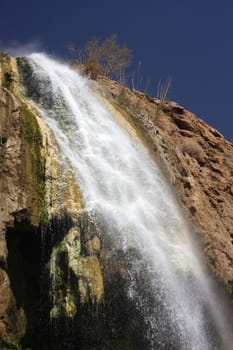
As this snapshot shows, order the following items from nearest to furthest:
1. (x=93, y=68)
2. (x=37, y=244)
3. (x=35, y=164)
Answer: (x=37, y=244) < (x=35, y=164) < (x=93, y=68)

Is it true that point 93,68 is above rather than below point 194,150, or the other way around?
above

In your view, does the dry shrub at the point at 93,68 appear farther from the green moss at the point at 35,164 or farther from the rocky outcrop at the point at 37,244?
the rocky outcrop at the point at 37,244

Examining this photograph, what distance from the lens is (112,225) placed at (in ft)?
31.4

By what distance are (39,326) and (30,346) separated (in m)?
0.33

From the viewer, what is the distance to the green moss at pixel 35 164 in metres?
9.18

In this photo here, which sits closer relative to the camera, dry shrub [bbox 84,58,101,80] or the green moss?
the green moss

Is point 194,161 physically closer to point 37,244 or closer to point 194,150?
point 194,150

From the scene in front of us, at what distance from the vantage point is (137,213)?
10297 millimetres

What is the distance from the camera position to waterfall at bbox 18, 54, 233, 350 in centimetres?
934

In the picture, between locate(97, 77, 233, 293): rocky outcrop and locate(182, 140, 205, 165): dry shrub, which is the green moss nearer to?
locate(97, 77, 233, 293): rocky outcrop

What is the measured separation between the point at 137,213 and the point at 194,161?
5063mm

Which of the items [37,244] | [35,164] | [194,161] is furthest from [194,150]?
[37,244]

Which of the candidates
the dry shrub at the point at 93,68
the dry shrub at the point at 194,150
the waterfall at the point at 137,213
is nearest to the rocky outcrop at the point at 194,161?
the dry shrub at the point at 194,150

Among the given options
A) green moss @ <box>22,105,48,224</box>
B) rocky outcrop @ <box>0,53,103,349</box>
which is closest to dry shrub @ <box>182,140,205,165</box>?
green moss @ <box>22,105,48,224</box>
